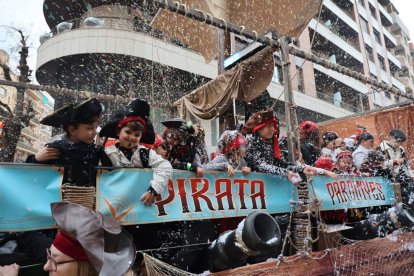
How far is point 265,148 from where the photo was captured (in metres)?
3.98

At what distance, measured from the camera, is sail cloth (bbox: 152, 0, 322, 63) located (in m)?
6.19

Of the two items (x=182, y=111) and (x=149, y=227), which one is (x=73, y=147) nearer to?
(x=149, y=227)

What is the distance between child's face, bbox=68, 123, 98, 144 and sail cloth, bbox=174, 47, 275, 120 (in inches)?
158

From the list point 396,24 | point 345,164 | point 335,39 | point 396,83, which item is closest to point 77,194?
point 345,164

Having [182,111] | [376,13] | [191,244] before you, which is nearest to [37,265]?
[191,244]

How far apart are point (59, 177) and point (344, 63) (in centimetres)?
3164

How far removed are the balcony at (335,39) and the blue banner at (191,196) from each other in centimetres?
2289

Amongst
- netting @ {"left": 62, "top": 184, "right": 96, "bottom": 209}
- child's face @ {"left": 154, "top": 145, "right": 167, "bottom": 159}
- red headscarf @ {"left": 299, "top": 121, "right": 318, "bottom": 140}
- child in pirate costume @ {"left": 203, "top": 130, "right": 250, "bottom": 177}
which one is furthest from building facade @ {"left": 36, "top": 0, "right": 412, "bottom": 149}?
netting @ {"left": 62, "top": 184, "right": 96, "bottom": 209}

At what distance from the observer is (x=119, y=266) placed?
6.10 feet

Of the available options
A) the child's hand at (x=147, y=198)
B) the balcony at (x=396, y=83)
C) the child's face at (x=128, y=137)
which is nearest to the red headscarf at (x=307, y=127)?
the child's face at (x=128, y=137)

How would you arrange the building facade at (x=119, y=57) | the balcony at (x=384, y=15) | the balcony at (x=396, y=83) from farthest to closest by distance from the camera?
the balcony at (x=384, y=15), the balcony at (x=396, y=83), the building facade at (x=119, y=57)

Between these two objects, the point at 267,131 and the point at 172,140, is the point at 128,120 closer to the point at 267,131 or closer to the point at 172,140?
the point at 172,140

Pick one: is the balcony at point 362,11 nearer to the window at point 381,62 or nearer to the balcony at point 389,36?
the window at point 381,62

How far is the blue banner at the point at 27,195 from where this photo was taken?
2176mm
